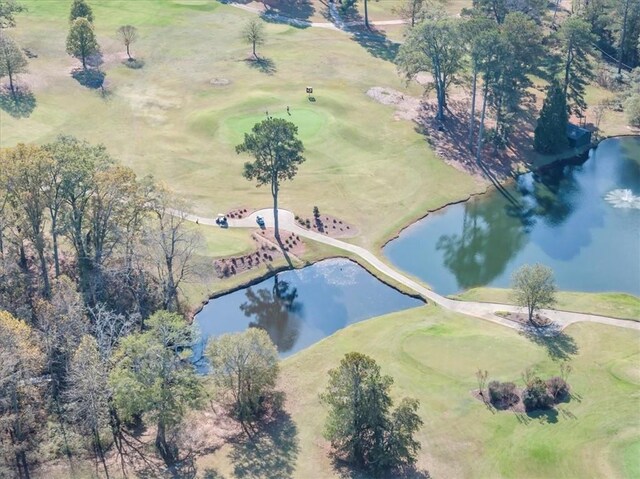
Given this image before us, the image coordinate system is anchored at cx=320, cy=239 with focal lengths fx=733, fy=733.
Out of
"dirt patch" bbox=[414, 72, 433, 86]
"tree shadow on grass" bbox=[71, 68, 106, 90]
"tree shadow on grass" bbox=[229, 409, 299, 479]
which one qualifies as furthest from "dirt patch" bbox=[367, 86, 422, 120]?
"tree shadow on grass" bbox=[229, 409, 299, 479]

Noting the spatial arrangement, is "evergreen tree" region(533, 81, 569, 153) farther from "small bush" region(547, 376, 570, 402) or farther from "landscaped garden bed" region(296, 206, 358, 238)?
"small bush" region(547, 376, 570, 402)

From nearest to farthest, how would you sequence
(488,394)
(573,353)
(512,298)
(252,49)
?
(488,394), (573,353), (512,298), (252,49)

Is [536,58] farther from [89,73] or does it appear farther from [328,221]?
[89,73]

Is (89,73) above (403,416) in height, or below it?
above

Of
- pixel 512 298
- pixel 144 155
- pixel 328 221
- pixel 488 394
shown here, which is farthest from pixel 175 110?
pixel 488 394

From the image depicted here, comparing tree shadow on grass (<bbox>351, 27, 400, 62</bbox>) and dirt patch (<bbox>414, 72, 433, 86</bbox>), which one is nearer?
dirt patch (<bbox>414, 72, 433, 86</bbox>)

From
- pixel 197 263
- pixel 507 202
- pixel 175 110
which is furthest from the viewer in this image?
pixel 175 110

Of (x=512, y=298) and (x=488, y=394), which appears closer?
(x=488, y=394)

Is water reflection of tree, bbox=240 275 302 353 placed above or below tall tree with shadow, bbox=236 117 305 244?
below
